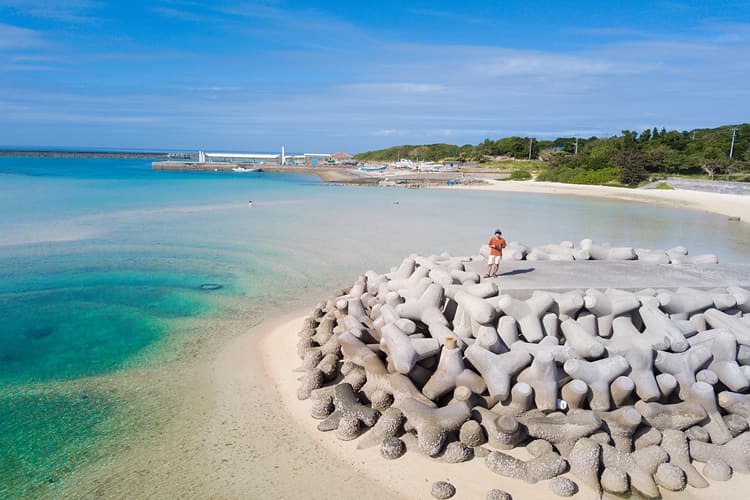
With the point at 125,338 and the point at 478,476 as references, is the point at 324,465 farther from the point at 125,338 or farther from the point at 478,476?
the point at 125,338

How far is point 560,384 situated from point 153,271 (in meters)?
13.4

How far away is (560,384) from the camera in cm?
669

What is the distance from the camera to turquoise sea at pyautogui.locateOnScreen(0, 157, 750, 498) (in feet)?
24.6

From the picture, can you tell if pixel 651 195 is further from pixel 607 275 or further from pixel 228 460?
pixel 228 460

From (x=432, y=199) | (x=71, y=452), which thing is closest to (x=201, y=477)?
(x=71, y=452)

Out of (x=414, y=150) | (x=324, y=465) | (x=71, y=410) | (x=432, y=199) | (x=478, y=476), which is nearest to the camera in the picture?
(x=478, y=476)

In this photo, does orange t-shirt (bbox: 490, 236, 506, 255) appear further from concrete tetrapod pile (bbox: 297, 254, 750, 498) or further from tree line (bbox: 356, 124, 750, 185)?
tree line (bbox: 356, 124, 750, 185)

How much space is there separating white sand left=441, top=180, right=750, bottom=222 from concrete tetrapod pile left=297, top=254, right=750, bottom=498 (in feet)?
94.2

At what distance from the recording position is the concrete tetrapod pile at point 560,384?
6.07 m

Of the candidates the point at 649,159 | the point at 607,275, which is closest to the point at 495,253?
the point at 607,275

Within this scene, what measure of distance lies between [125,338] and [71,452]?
408 cm

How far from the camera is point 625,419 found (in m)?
6.16

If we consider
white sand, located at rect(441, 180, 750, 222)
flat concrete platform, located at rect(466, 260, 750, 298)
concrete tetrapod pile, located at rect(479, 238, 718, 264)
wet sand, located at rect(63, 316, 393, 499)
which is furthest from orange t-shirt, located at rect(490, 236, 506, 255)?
white sand, located at rect(441, 180, 750, 222)

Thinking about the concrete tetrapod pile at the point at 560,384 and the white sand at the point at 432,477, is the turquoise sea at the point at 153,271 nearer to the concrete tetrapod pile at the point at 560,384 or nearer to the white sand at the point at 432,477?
the white sand at the point at 432,477
